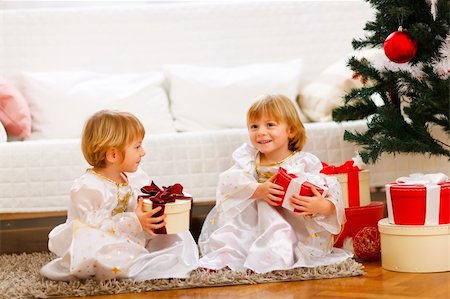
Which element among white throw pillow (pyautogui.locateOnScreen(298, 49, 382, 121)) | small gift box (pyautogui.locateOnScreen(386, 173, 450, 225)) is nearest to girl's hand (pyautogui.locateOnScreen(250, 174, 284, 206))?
small gift box (pyautogui.locateOnScreen(386, 173, 450, 225))

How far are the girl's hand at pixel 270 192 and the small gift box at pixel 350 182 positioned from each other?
245 millimetres

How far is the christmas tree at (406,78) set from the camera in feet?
8.54

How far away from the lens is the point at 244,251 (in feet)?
8.29

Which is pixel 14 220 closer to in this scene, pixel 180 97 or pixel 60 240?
pixel 60 240

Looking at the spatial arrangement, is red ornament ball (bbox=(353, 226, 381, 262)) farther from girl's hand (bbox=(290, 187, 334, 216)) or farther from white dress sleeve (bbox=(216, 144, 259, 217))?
white dress sleeve (bbox=(216, 144, 259, 217))

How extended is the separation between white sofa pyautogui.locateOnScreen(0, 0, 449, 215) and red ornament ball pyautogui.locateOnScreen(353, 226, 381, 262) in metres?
0.44

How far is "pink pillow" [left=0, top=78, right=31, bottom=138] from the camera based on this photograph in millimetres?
3104

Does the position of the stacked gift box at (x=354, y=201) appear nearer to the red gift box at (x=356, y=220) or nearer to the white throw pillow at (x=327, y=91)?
the red gift box at (x=356, y=220)

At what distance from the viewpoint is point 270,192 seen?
2508mm

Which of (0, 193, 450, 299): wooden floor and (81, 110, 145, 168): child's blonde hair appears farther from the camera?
(81, 110, 145, 168): child's blonde hair

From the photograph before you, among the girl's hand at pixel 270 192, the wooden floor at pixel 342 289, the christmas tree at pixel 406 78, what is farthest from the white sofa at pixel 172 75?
the wooden floor at pixel 342 289

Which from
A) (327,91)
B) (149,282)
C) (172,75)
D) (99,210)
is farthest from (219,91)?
(149,282)

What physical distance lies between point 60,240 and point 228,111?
1192 millimetres

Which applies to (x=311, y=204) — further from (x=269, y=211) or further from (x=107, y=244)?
(x=107, y=244)
